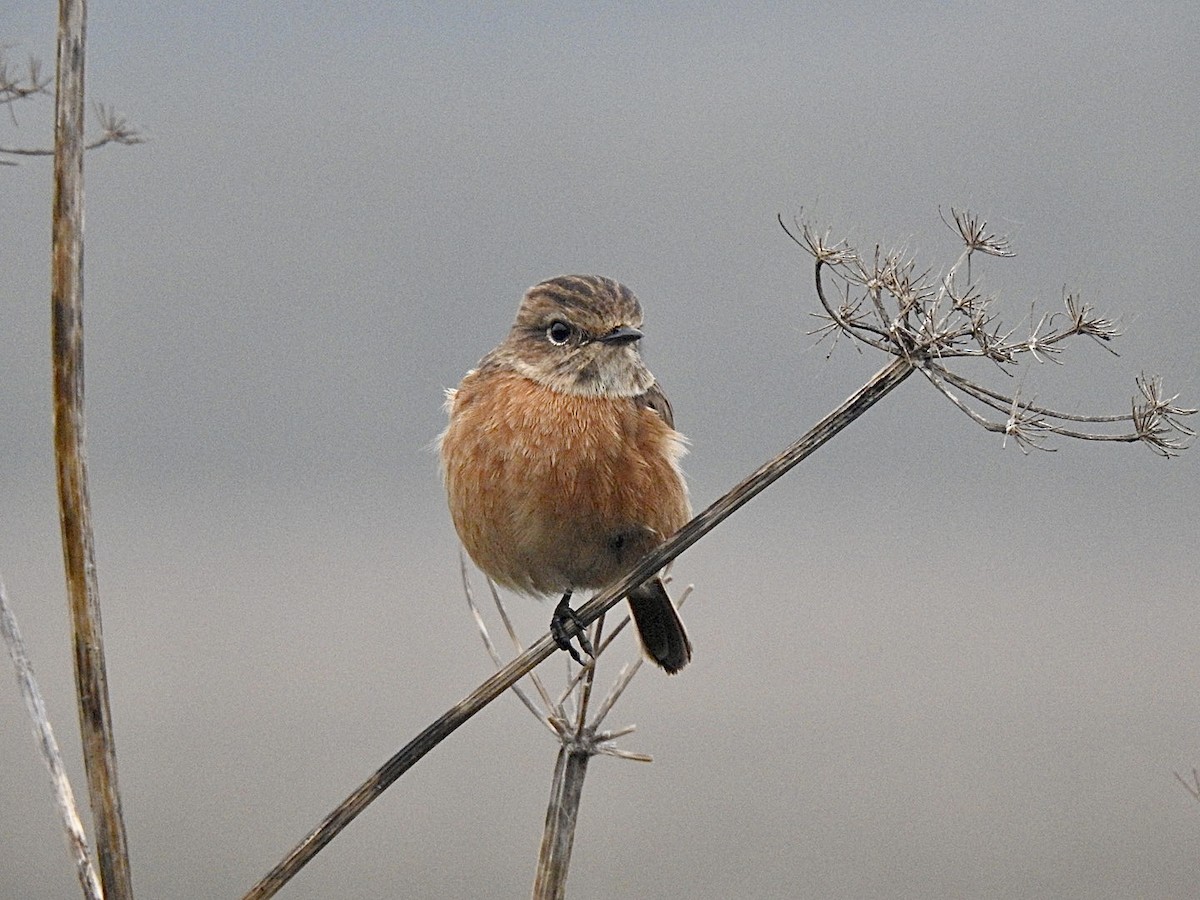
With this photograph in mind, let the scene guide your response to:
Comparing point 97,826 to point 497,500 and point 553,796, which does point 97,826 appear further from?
point 497,500

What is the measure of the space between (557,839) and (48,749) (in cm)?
103

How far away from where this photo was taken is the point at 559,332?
3.72 metres

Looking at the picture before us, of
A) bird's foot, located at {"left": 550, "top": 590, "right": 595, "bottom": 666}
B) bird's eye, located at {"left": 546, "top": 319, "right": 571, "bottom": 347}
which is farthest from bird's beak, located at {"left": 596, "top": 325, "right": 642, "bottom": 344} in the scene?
bird's foot, located at {"left": 550, "top": 590, "right": 595, "bottom": 666}

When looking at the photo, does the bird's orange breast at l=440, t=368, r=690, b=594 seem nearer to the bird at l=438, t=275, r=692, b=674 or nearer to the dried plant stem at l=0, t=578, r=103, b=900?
the bird at l=438, t=275, r=692, b=674

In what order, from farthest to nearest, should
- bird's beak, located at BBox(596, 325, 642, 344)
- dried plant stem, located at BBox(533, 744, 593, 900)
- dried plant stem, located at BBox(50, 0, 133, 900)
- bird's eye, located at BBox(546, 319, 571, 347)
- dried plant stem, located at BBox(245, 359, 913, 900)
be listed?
bird's eye, located at BBox(546, 319, 571, 347) < bird's beak, located at BBox(596, 325, 642, 344) < dried plant stem, located at BBox(533, 744, 593, 900) < dried plant stem, located at BBox(245, 359, 913, 900) < dried plant stem, located at BBox(50, 0, 133, 900)

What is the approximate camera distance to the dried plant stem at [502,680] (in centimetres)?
207

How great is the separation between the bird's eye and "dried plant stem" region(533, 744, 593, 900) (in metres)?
1.42

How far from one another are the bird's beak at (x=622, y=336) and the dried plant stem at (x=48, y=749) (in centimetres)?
185

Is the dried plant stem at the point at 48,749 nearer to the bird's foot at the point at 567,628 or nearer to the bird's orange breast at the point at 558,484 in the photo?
the bird's foot at the point at 567,628

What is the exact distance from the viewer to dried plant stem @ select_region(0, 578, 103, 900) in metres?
2.16

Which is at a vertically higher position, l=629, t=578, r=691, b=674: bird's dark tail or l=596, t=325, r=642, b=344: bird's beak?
l=596, t=325, r=642, b=344: bird's beak

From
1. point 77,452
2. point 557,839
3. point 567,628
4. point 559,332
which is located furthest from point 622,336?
point 77,452

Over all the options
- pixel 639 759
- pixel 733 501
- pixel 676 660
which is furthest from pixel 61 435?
pixel 676 660

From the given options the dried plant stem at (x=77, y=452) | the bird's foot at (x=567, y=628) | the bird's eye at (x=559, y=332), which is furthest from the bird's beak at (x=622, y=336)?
the dried plant stem at (x=77, y=452)
